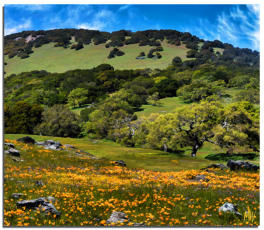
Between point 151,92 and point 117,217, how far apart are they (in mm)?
26663

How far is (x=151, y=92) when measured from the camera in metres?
32.8

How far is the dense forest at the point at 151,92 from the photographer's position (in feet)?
52.2

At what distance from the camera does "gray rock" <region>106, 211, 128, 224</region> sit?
6.98 m

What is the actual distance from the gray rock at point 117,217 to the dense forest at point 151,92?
9.86 m

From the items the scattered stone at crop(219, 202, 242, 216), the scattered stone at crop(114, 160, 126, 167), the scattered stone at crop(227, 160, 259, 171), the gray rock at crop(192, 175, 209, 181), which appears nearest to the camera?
the scattered stone at crop(219, 202, 242, 216)

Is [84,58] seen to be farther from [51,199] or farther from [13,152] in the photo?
[51,199]

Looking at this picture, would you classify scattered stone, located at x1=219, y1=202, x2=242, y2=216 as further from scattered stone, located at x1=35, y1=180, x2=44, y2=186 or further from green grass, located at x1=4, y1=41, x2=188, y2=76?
green grass, located at x1=4, y1=41, x2=188, y2=76

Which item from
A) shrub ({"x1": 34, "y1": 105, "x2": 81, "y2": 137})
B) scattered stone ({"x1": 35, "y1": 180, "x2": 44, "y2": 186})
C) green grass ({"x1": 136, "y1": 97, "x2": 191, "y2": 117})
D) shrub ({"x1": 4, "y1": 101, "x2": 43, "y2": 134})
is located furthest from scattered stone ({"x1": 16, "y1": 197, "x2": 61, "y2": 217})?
green grass ({"x1": 136, "y1": 97, "x2": 191, "y2": 117})

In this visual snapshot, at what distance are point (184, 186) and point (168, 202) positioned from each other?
1.92 metres

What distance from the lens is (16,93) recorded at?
20562 millimetres

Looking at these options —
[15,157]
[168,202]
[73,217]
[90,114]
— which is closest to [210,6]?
[168,202]

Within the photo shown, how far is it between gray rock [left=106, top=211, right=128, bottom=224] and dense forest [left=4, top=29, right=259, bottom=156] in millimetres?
9859

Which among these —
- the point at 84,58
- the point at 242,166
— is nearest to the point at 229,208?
the point at 242,166

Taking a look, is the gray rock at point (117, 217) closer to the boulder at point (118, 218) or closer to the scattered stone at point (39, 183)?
the boulder at point (118, 218)
